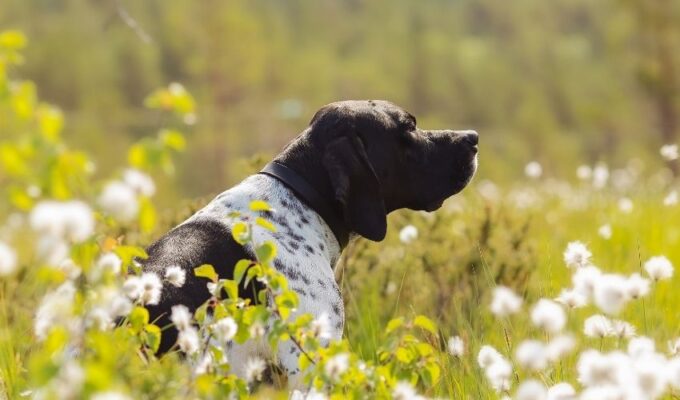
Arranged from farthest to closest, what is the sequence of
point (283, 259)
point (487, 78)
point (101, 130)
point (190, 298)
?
point (487, 78), point (101, 130), point (283, 259), point (190, 298)

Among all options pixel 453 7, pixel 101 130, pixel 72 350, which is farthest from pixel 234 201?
pixel 453 7

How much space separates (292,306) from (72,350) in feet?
4.23

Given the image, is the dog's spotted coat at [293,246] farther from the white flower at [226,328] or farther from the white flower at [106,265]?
the white flower at [106,265]

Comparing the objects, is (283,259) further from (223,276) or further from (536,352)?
(536,352)

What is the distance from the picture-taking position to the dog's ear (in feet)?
14.2

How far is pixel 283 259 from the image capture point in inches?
160

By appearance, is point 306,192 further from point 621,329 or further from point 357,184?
point 621,329

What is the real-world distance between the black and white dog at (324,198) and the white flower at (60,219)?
1.99m

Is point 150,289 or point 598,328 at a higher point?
point 598,328

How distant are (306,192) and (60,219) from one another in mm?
2682

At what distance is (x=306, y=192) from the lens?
4.36m

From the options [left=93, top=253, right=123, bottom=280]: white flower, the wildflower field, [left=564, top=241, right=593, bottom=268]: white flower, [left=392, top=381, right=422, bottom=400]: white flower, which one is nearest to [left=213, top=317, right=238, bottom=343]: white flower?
the wildflower field

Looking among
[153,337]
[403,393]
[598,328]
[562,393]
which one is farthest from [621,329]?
[153,337]

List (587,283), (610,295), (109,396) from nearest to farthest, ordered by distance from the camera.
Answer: (109,396)
(610,295)
(587,283)
